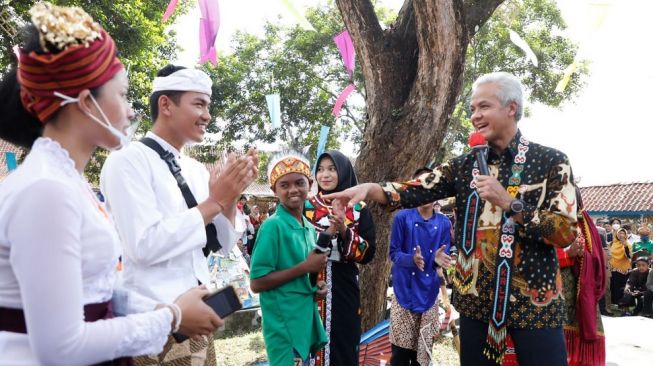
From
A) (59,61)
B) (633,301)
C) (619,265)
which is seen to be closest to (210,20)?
(59,61)

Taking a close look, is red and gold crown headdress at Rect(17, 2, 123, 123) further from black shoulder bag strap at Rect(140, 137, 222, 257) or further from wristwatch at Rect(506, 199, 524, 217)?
wristwatch at Rect(506, 199, 524, 217)

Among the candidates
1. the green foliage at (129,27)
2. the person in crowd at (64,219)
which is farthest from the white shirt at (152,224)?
the green foliage at (129,27)

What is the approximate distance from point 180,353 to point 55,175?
1.08 metres

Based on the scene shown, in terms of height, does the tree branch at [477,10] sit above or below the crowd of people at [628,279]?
above

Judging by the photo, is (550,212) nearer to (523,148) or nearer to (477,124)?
(523,148)

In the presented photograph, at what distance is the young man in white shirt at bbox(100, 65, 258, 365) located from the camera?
1.93 m

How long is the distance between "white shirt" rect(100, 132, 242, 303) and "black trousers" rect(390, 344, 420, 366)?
3.19m

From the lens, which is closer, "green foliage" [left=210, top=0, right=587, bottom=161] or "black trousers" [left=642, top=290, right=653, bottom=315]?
"black trousers" [left=642, top=290, right=653, bottom=315]

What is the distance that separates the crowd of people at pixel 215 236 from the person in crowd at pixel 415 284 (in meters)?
0.02

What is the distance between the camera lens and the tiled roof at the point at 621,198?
25.3 meters

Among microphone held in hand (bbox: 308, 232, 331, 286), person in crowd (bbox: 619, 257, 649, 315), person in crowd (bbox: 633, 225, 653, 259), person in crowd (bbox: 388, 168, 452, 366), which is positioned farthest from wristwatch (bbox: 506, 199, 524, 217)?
person in crowd (bbox: 633, 225, 653, 259)

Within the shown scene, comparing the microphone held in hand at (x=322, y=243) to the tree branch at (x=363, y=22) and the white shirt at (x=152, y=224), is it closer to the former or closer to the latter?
the white shirt at (x=152, y=224)

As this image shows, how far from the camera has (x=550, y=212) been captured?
2498mm

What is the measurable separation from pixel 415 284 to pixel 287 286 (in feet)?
6.14
